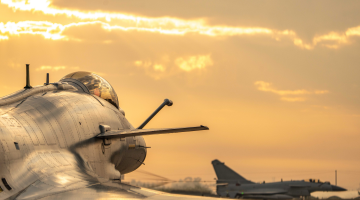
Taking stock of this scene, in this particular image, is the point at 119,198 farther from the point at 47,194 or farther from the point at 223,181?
the point at 223,181

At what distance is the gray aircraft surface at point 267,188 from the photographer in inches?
2808

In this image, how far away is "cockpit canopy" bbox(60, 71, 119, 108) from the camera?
1622cm

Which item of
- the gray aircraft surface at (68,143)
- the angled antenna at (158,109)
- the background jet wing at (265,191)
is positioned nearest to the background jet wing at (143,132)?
the gray aircraft surface at (68,143)

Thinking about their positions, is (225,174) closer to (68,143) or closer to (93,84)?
(93,84)

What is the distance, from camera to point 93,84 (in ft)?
54.0

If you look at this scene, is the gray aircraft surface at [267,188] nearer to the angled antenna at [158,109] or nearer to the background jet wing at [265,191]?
the background jet wing at [265,191]

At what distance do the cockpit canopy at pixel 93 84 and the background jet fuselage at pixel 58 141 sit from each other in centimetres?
60

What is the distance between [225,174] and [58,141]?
72428mm

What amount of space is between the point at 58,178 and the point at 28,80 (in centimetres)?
464

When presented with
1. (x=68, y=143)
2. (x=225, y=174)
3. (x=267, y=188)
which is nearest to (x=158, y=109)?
(x=68, y=143)

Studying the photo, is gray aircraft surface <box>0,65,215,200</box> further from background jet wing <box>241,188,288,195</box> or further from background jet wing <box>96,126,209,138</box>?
background jet wing <box>241,188,288,195</box>

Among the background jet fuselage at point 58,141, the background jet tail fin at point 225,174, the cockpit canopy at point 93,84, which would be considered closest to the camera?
the background jet fuselage at point 58,141

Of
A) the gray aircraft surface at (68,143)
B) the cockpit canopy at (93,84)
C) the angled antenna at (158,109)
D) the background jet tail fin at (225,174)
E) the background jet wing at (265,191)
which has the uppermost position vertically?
the cockpit canopy at (93,84)

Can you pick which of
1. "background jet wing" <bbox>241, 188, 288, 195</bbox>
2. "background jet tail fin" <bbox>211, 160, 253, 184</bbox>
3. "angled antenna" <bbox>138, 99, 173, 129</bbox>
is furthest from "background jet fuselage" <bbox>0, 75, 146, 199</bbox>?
"background jet tail fin" <bbox>211, 160, 253, 184</bbox>
